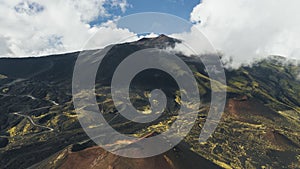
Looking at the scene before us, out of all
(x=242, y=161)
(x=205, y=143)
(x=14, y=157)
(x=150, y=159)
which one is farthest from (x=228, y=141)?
(x=14, y=157)

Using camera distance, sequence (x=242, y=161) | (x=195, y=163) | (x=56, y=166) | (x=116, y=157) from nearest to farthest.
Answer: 1. (x=116, y=157)
2. (x=56, y=166)
3. (x=195, y=163)
4. (x=242, y=161)

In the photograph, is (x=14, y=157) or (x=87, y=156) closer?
(x=87, y=156)

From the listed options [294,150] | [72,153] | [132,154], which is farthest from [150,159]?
[294,150]

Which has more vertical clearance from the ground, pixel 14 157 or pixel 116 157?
pixel 116 157

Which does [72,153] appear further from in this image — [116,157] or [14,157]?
[14,157]

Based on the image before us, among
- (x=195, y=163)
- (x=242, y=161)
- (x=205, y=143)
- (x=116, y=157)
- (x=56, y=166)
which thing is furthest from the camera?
(x=205, y=143)

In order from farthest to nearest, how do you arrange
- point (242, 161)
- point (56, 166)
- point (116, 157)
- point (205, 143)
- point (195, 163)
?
point (205, 143) < point (242, 161) < point (195, 163) < point (56, 166) < point (116, 157)

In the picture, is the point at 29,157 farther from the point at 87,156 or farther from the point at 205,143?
the point at 205,143

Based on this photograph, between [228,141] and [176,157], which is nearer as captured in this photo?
[176,157]

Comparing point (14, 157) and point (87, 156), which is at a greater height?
point (87, 156)
